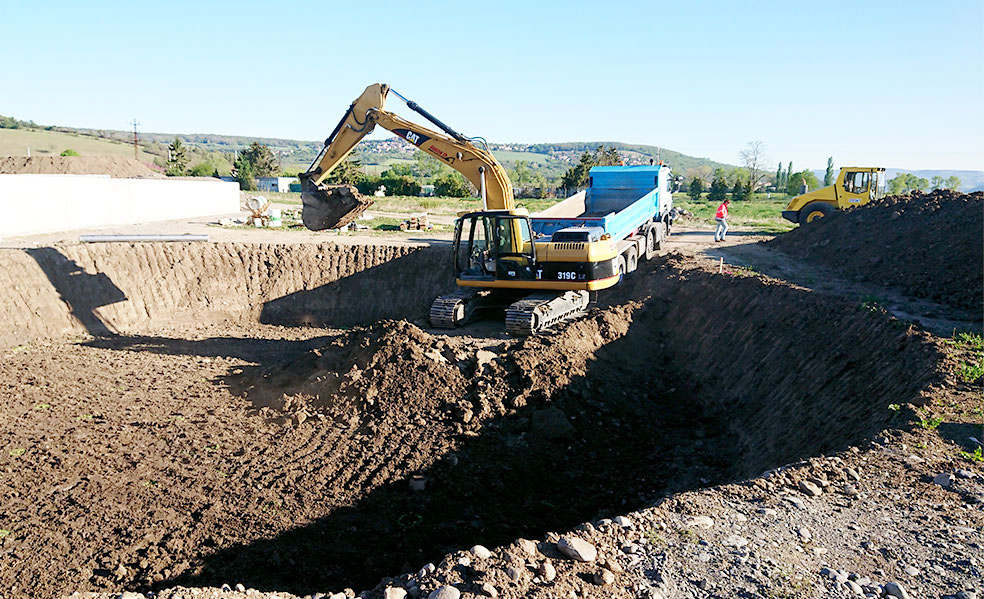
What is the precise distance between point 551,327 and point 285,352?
5346mm

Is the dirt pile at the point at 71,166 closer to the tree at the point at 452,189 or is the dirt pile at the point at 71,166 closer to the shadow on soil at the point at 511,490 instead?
the tree at the point at 452,189

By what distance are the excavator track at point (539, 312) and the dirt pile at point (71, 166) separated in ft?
97.0

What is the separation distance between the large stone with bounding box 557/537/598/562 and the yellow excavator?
8.10 metres

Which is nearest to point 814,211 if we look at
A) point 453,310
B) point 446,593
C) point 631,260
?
point 631,260

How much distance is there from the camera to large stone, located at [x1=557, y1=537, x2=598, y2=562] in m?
4.82

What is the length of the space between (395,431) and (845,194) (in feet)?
67.5

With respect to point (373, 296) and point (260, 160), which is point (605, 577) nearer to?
point (373, 296)

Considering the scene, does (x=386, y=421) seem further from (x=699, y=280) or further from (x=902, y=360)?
(x=699, y=280)

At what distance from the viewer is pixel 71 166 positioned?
3703 cm

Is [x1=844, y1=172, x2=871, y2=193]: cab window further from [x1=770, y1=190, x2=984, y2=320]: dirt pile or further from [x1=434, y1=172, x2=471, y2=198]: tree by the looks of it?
[x1=434, y1=172, x2=471, y2=198]: tree

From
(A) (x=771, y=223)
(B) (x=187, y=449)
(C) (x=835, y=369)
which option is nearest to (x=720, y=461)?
(C) (x=835, y=369)

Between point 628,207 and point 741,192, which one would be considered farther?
point 741,192

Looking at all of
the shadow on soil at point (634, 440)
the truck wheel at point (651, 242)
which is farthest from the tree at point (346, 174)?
the shadow on soil at point (634, 440)

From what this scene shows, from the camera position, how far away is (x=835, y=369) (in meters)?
9.51
